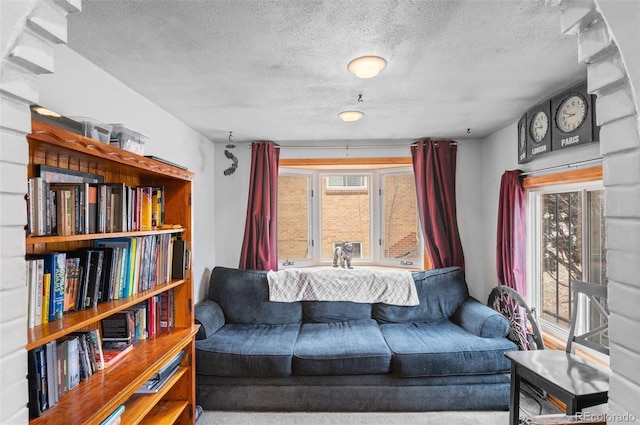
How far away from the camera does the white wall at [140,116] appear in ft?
5.44

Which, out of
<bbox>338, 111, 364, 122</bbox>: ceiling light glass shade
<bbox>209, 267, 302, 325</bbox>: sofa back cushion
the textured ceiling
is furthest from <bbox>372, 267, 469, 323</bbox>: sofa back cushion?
<bbox>338, 111, 364, 122</bbox>: ceiling light glass shade

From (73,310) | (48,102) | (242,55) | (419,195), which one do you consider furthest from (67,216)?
(419,195)

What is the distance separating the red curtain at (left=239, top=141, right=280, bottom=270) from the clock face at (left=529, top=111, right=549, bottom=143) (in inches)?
96.8

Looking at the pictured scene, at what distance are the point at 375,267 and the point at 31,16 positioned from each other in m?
3.80

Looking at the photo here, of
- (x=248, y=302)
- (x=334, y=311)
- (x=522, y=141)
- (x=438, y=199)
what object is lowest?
(x=334, y=311)

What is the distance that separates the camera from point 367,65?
5.77 ft

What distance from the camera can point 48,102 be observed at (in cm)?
156

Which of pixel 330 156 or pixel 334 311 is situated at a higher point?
pixel 330 156

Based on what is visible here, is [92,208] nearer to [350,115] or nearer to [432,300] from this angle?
[350,115]

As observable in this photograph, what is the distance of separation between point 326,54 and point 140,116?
1438 millimetres

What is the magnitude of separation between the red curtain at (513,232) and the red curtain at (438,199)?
57cm

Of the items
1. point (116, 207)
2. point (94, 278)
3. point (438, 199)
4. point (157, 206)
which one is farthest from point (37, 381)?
point (438, 199)

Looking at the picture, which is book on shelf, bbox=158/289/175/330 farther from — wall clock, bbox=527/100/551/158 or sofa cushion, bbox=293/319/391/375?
wall clock, bbox=527/100/551/158

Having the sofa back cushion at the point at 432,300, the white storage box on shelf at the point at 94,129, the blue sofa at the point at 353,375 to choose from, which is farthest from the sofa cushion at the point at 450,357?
the white storage box on shelf at the point at 94,129
